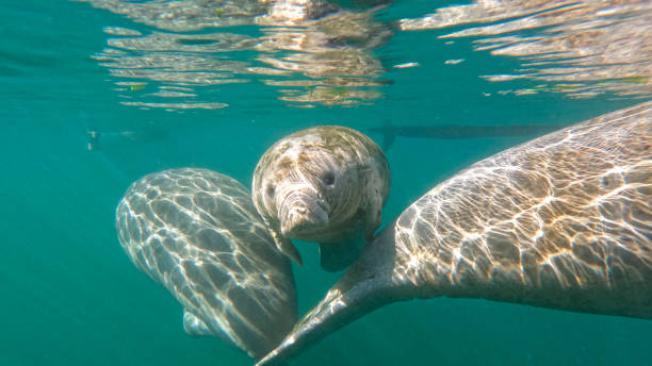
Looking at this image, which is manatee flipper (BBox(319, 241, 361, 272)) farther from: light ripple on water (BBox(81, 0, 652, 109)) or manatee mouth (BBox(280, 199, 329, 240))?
light ripple on water (BBox(81, 0, 652, 109))

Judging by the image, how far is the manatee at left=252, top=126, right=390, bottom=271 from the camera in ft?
10.3

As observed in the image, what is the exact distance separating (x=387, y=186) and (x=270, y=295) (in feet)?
7.29

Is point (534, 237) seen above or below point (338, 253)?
above

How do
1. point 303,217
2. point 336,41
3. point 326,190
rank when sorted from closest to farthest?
point 303,217
point 326,190
point 336,41

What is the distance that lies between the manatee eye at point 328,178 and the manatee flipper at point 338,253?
126cm

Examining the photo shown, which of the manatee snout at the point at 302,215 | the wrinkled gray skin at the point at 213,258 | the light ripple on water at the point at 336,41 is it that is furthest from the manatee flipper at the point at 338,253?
the light ripple on water at the point at 336,41

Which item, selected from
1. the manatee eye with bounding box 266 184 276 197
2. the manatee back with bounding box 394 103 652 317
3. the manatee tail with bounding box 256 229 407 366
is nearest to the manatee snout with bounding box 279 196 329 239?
the manatee eye with bounding box 266 184 276 197

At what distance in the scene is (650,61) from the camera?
12.1 metres

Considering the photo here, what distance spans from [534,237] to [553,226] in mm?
179

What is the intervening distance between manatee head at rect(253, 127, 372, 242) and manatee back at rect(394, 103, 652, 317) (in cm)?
80

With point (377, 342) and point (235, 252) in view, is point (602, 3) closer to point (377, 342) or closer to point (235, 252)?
point (235, 252)

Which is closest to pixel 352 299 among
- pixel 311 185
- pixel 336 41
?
pixel 311 185

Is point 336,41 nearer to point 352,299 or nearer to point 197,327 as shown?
point 197,327

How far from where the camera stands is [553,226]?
3.34 metres
